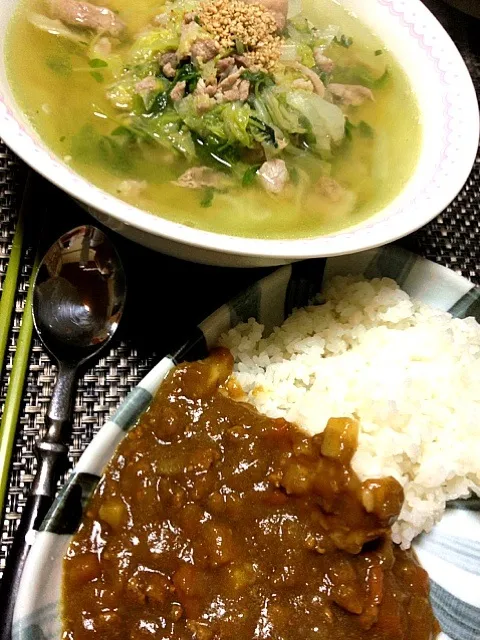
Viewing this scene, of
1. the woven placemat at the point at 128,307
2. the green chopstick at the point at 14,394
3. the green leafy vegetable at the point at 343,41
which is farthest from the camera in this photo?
the green leafy vegetable at the point at 343,41

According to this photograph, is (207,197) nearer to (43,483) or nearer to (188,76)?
(188,76)

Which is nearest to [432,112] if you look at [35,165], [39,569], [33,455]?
[35,165]

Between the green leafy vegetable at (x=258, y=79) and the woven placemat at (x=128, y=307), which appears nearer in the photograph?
the woven placemat at (x=128, y=307)

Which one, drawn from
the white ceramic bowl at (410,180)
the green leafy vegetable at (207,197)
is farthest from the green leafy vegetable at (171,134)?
the white ceramic bowl at (410,180)

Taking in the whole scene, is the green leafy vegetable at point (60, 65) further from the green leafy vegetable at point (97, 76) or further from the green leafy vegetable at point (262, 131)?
the green leafy vegetable at point (262, 131)

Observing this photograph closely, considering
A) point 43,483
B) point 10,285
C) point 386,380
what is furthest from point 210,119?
point 43,483
